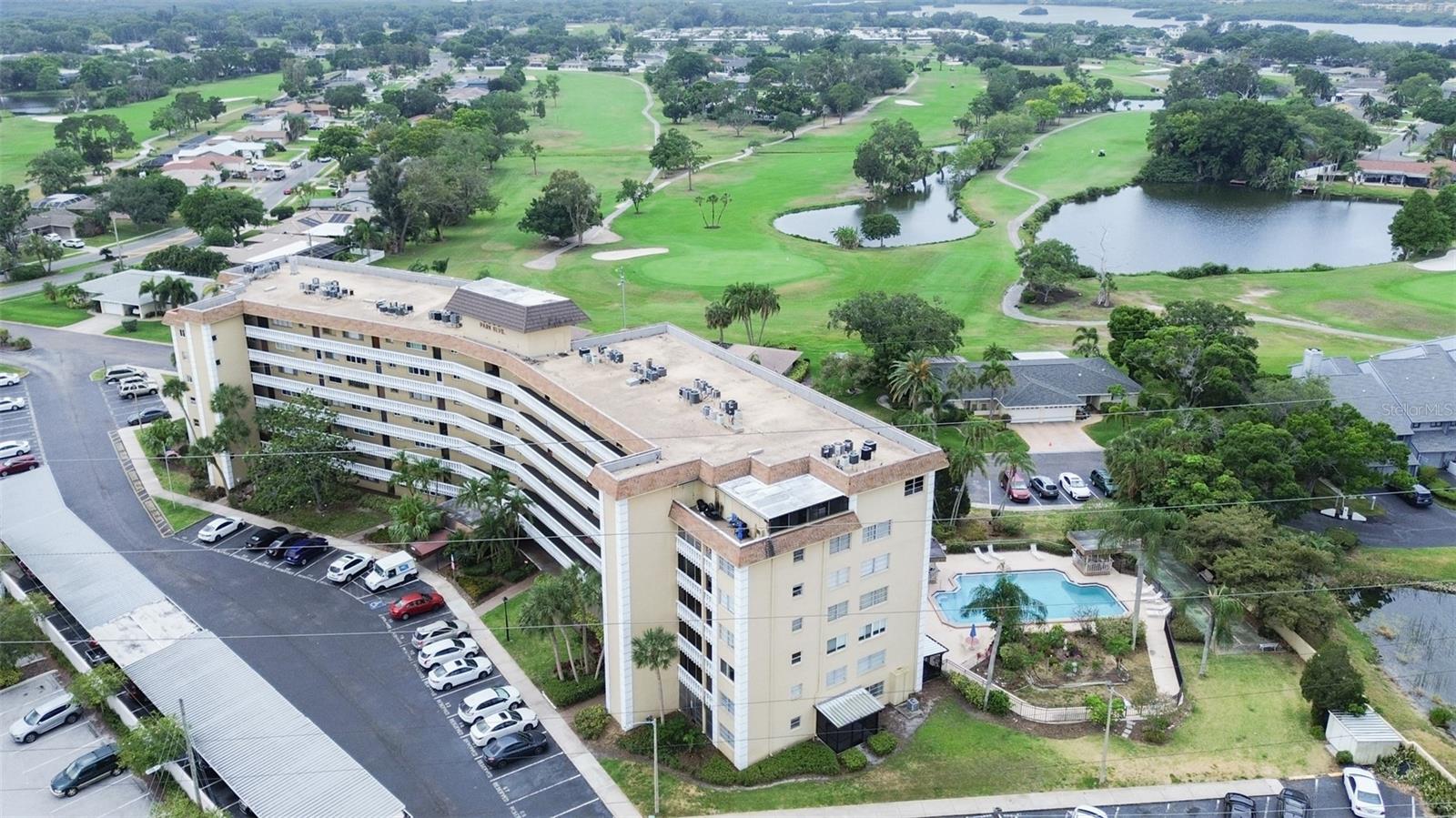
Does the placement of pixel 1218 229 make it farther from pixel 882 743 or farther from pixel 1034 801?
pixel 1034 801

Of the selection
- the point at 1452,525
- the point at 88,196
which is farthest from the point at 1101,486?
the point at 88,196

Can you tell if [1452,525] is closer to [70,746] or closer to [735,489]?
[735,489]

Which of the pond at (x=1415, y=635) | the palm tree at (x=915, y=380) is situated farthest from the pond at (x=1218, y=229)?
the pond at (x=1415, y=635)

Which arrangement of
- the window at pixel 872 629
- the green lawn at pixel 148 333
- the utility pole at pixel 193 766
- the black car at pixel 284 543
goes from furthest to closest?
the green lawn at pixel 148 333 → the black car at pixel 284 543 → the window at pixel 872 629 → the utility pole at pixel 193 766

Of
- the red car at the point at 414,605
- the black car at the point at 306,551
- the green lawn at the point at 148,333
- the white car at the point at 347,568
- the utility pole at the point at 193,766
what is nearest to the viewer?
the utility pole at the point at 193,766

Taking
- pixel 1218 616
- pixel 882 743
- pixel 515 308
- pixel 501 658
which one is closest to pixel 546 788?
pixel 501 658

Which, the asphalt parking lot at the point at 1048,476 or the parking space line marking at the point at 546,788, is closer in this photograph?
the parking space line marking at the point at 546,788

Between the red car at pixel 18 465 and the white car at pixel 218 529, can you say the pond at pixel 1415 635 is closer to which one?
the white car at pixel 218 529
